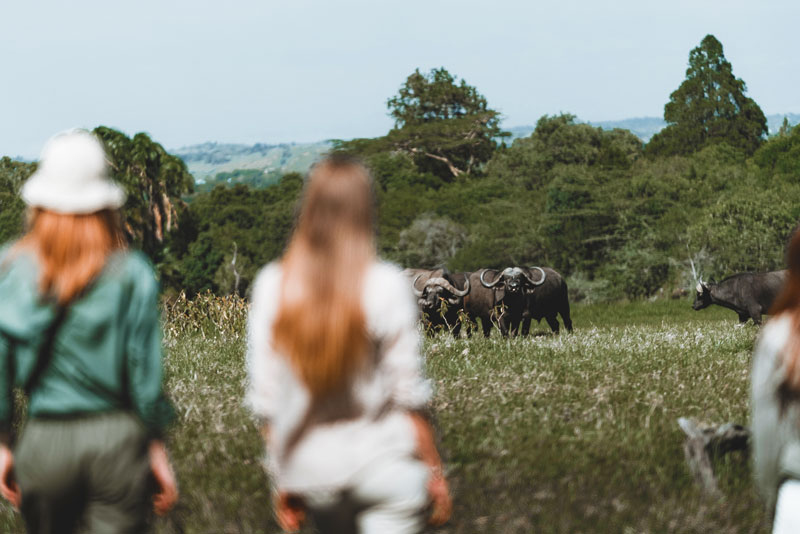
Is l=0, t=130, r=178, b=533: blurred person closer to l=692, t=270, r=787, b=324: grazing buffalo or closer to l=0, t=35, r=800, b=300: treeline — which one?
l=692, t=270, r=787, b=324: grazing buffalo

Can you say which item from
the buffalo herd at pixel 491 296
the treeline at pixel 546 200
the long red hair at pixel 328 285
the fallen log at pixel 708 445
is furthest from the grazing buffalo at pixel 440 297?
the treeline at pixel 546 200

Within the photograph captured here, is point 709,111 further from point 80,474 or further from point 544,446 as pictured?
point 80,474

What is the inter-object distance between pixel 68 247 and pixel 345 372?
1072mm

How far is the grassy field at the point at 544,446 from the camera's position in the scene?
16.5 feet

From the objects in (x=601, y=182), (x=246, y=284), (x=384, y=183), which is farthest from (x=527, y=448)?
(x=384, y=183)

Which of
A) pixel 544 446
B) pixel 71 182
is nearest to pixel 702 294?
pixel 544 446

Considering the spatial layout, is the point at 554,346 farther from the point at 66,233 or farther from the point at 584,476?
the point at 66,233

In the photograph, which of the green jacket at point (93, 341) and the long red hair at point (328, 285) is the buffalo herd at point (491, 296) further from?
the long red hair at point (328, 285)

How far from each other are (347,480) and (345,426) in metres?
0.17

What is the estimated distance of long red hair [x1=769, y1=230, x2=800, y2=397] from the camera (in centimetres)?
317

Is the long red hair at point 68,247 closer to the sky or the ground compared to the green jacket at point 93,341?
closer to the sky

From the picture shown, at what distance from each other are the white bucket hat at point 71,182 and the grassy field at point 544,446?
2079mm

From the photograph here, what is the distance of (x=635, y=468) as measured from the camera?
229 inches

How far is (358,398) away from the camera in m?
2.96
